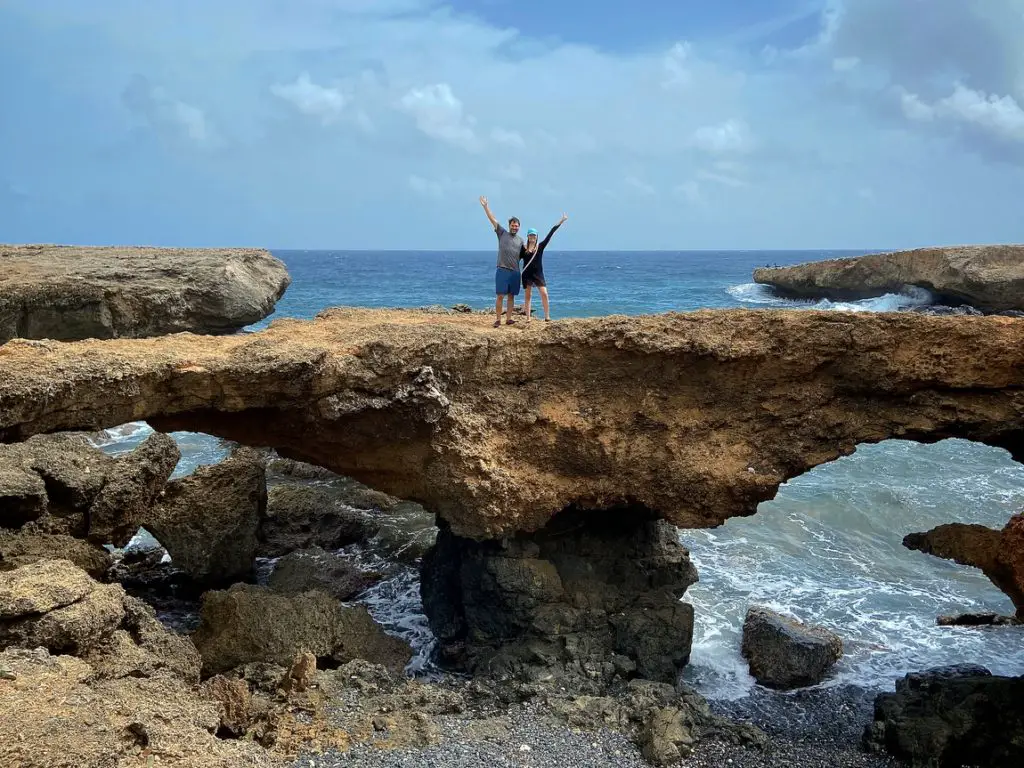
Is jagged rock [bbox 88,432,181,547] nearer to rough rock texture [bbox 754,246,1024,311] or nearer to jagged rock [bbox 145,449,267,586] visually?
jagged rock [bbox 145,449,267,586]

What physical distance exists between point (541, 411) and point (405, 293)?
49.8 metres

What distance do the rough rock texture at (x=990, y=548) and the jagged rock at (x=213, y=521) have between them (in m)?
8.35

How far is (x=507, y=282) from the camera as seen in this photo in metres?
10.9

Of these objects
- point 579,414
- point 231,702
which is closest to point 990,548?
point 579,414

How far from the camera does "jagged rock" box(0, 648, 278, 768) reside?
17.5ft

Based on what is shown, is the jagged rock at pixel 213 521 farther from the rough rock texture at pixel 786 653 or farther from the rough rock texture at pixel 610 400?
the rough rock texture at pixel 786 653

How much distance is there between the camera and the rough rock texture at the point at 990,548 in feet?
26.3

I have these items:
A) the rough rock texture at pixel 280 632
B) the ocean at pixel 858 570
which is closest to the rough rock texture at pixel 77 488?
the rough rock texture at pixel 280 632

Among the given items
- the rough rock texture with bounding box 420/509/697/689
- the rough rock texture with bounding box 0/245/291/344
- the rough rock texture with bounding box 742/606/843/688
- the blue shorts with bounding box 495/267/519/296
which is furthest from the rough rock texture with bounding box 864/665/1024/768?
the rough rock texture with bounding box 0/245/291/344

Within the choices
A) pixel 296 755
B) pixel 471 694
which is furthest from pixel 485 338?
pixel 296 755

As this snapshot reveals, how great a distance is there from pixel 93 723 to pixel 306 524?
7705 mm

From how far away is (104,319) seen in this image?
14.5m

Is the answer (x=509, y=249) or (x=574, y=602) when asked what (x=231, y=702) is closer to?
(x=574, y=602)

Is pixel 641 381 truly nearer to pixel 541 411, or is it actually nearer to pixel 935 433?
pixel 541 411
